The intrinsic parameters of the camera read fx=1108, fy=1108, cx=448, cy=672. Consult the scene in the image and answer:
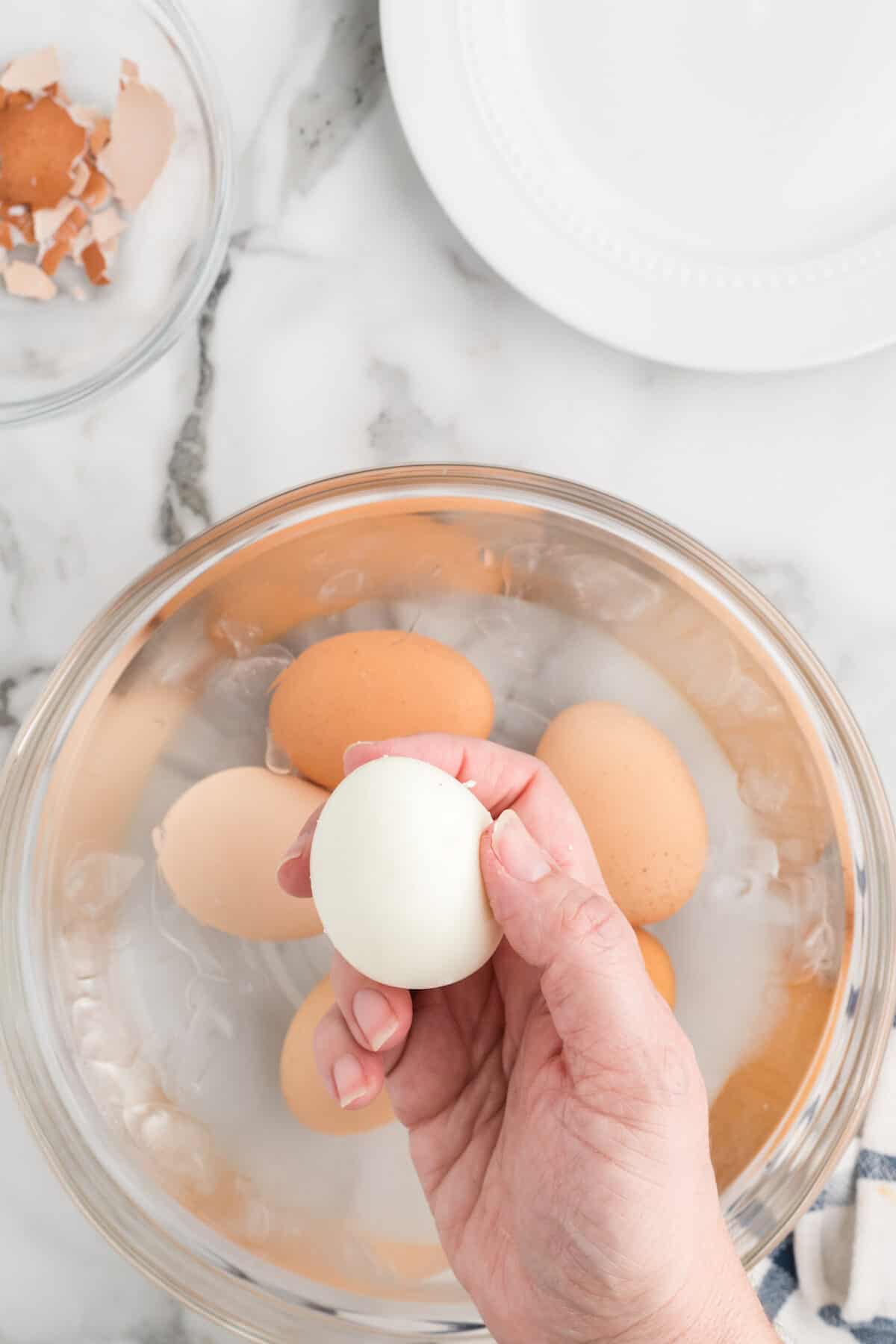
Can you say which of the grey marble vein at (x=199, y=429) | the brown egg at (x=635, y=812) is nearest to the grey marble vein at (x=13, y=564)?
the grey marble vein at (x=199, y=429)

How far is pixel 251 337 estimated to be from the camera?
0.90m

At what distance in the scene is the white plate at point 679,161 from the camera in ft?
2.82

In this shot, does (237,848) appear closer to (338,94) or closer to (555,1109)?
(555,1109)

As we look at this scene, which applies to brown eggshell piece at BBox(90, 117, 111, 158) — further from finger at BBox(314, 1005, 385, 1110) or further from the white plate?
finger at BBox(314, 1005, 385, 1110)

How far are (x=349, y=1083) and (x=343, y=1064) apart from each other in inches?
0.5

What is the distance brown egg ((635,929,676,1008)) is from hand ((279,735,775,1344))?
0.32ft

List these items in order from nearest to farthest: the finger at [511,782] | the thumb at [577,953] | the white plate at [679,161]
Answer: the thumb at [577,953], the finger at [511,782], the white plate at [679,161]

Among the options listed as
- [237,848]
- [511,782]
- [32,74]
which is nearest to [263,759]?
[237,848]

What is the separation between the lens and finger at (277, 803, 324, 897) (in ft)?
2.32

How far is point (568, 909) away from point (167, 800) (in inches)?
13.8

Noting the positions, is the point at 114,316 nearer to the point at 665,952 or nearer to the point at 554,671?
the point at 554,671

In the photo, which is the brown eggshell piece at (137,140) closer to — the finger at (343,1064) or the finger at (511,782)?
the finger at (511,782)

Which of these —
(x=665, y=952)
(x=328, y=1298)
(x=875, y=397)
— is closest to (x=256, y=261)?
(x=875, y=397)

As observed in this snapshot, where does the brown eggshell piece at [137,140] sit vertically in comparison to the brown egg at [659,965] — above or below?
above
